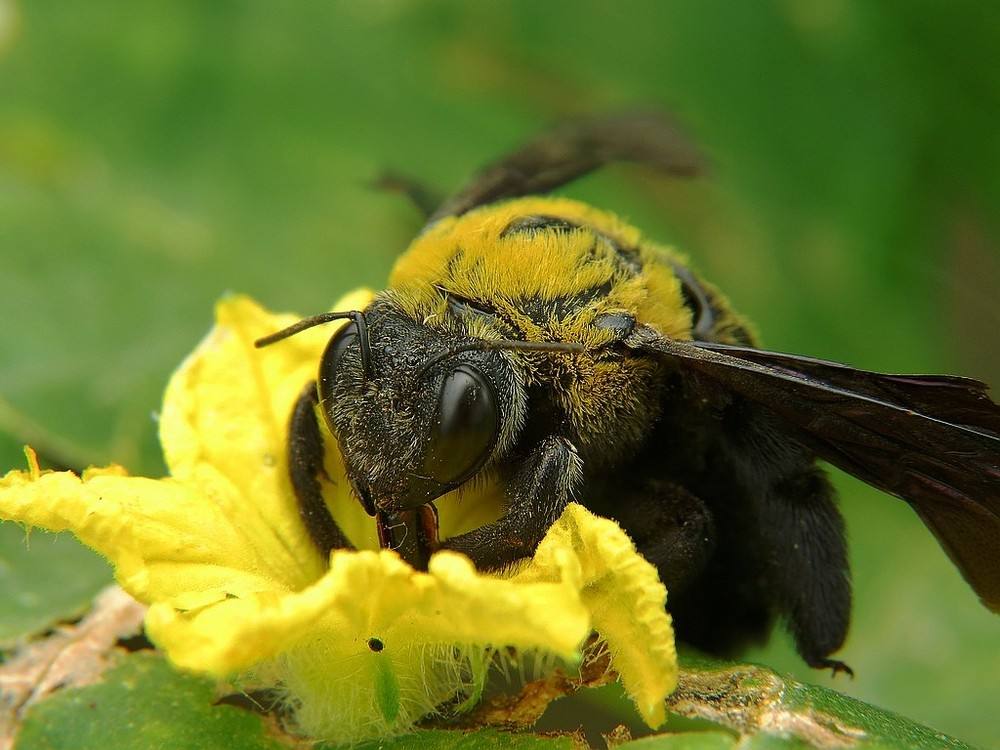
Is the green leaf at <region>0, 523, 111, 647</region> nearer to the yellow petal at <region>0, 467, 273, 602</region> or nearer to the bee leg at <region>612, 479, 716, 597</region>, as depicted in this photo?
the yellow petal at <region>0, 467, 273, 602</region>

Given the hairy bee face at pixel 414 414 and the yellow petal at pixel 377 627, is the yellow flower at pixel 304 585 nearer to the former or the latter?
the yellow petal at pixel 377 627

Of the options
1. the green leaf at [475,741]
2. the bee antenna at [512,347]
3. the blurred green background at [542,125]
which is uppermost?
the blurred green background at [542,125]

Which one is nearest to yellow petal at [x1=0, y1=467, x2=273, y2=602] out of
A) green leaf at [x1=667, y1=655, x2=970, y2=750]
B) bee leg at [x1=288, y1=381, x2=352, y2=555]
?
bee leg at [x1=288, y1=381, x2=352, y2=555]

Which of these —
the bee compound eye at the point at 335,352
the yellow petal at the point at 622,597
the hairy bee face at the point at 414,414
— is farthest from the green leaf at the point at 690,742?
the bee compound eye at the point at 335,352

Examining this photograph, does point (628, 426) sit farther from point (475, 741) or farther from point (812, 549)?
Result: point (475, 741)

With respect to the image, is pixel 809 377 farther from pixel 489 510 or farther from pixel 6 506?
pixel 6 506

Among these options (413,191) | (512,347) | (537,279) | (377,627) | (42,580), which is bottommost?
(377,627)

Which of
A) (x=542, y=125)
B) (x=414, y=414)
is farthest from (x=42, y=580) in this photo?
(x=542, y=125)
